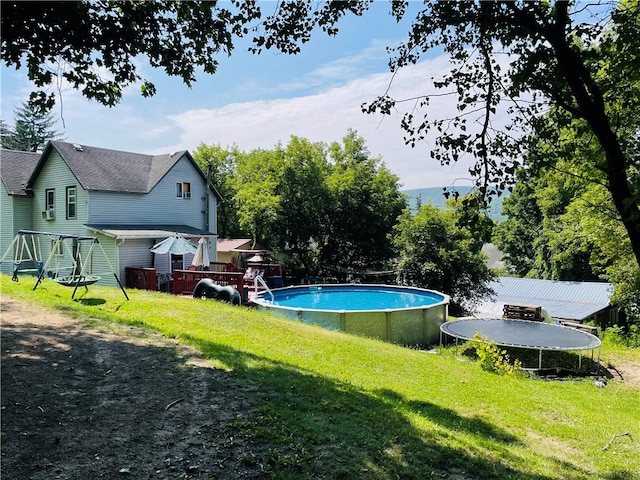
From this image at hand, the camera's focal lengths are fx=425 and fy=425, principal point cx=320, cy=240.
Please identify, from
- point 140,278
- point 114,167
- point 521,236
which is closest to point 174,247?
point 140,278

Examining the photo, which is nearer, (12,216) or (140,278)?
(140,278)

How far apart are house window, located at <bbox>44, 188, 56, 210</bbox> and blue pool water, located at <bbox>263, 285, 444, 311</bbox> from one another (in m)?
12.3

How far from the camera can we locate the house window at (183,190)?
954 inches

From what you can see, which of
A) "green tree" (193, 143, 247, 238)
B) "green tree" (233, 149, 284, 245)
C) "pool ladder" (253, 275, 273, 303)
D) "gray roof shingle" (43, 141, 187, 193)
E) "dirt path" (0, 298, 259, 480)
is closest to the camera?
"dirt path" (0, 298, 259, 480)

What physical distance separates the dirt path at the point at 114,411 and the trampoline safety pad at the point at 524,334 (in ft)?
34.5

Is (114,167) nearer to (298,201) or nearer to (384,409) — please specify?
(298,201)

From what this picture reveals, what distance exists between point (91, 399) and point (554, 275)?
121 feet

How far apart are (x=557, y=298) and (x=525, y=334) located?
15444mm

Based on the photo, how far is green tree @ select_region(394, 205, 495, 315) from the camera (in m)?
25.6

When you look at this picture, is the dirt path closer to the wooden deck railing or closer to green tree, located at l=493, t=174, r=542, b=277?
the wooden deck railing

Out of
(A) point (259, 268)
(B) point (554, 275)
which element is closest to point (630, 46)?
(A) point (259, 268)

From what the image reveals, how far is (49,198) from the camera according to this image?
22.1 meters

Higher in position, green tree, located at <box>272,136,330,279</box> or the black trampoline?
green tree, located at <box>272,136,330,279</box>

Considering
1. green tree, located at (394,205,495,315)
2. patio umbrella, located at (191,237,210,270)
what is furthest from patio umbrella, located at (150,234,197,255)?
green tree, located at (394,205,495,315)
